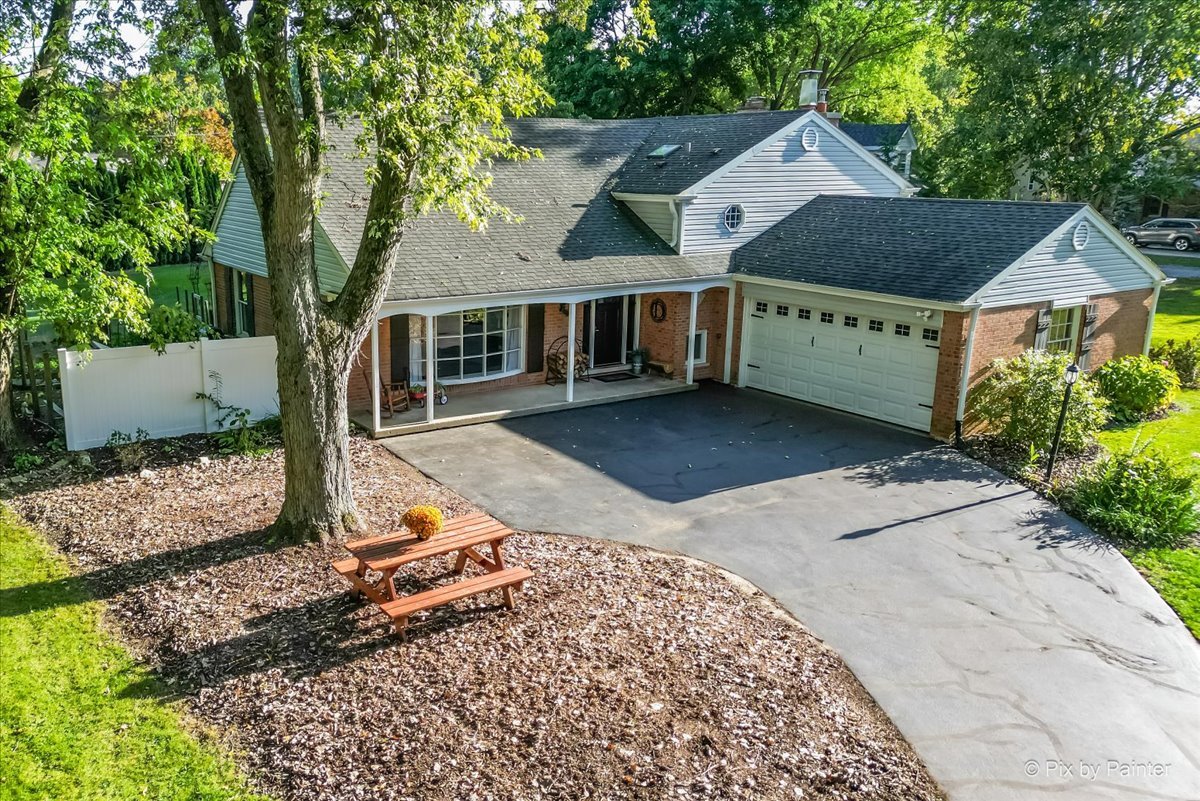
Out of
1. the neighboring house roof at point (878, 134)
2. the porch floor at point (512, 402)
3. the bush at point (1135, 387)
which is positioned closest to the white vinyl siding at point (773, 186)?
the porch floor at point (512, 402)

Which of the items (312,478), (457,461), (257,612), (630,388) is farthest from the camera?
(630,388)

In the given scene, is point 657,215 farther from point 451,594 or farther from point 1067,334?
point 451,594

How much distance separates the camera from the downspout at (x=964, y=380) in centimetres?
1481

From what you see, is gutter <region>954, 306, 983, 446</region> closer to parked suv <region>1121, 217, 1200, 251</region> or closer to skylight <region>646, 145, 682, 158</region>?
skylight <region>646, 145, 682, 158</region>

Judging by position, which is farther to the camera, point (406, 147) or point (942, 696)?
point (406, 147)

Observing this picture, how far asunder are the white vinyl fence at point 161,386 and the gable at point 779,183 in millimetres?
9232

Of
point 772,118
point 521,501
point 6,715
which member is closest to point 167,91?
point 521,501

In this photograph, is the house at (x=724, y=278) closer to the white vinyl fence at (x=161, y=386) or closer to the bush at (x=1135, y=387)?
the bush at (x=1135, y=387)

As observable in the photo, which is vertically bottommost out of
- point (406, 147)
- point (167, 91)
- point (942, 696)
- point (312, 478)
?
point (942, 696)

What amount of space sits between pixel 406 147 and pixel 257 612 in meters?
4.82

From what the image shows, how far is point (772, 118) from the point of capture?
66.3 feet

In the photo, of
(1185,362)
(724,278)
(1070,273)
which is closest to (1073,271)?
(1070,273)

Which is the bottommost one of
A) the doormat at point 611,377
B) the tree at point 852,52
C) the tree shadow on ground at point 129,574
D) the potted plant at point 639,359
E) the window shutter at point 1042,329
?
the tree shadow on ground at point 129,574

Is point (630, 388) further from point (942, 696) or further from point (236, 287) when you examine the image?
point (942, 696)
